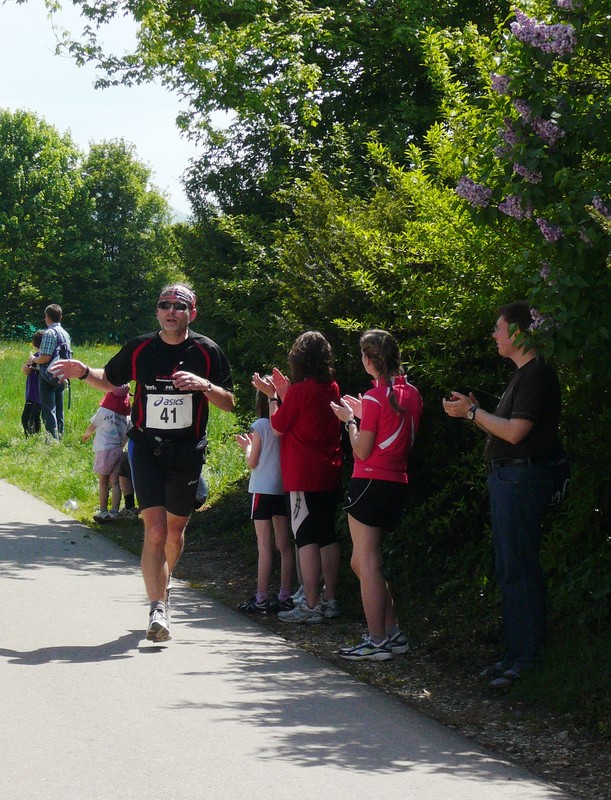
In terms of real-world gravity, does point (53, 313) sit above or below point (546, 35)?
above

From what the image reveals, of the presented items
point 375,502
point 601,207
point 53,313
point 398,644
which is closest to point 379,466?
point 375,502

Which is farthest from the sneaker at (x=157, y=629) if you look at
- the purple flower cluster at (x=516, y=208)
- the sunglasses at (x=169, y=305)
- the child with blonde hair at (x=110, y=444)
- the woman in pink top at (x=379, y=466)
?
the child with blonde hair at (x=110, y=444)

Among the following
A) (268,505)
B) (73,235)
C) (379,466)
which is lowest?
(268,505)

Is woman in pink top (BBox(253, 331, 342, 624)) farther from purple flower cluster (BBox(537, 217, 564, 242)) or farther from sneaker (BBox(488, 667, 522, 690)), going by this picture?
purple flower cluster (BBox(537, 217, 564, 242))

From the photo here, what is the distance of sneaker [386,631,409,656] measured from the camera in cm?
746

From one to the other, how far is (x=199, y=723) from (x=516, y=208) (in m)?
2.86

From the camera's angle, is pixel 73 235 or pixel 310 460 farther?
pixel 73 235

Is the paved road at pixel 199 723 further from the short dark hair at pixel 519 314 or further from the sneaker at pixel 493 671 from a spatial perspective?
the short dark hair at pixel 519 314

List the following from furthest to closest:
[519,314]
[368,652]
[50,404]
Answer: [50,404] → [368,652] → [519,314]

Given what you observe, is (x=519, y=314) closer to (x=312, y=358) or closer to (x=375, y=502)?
(x=375, y=502)

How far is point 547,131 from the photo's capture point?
5.89 m

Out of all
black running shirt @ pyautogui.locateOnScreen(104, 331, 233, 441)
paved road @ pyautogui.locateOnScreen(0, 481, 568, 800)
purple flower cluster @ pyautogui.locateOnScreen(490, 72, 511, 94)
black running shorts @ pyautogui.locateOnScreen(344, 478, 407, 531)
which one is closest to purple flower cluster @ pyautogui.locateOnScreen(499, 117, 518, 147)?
purple flower cluster @ pyautogui.locateOnScreen(490, 72, 511, 94)

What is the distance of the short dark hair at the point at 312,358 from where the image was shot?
27.6 feet

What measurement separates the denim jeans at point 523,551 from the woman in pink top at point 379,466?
0.97 metres
